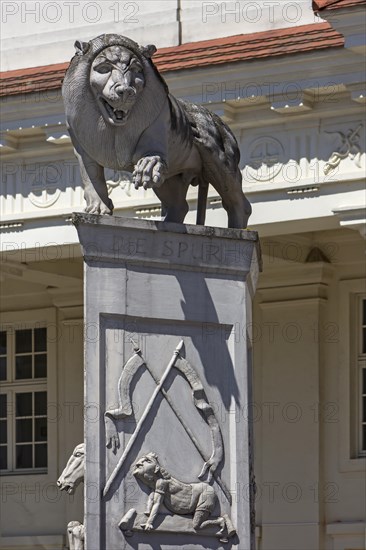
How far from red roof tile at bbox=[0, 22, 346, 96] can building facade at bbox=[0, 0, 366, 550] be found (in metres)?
0.03

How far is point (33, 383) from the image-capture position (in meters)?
Result: 35.4

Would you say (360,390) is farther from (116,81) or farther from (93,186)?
(116,81)

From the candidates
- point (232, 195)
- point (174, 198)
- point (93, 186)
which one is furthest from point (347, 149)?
point (93, 186)

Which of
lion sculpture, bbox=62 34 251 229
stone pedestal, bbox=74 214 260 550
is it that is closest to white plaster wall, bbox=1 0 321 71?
lion sculpture, bbox=62 34 251 229

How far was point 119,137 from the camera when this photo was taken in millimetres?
15367

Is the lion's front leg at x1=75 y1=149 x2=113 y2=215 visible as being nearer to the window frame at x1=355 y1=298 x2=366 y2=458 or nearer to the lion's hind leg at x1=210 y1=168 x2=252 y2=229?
the lion's hind leg at x1=210 y1=168 x2=252 y2=229

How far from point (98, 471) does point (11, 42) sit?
1757cm

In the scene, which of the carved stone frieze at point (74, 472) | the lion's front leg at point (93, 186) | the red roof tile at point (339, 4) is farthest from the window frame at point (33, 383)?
the lion's front leg at point (93, 186)

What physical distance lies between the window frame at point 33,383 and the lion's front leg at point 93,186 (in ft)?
63.8

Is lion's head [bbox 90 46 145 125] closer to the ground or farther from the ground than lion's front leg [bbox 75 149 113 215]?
farther from the ground

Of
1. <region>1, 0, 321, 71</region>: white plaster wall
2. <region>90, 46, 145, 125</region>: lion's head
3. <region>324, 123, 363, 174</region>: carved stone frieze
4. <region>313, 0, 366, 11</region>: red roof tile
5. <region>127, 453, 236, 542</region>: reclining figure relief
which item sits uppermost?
<region>1, 0, 321, 71</region>: white plaster wall

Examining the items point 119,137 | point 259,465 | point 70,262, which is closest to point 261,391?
point 259,465

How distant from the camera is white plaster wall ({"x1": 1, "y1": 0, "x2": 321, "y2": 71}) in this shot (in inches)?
1153

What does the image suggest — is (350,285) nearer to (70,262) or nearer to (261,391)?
(261,391)
